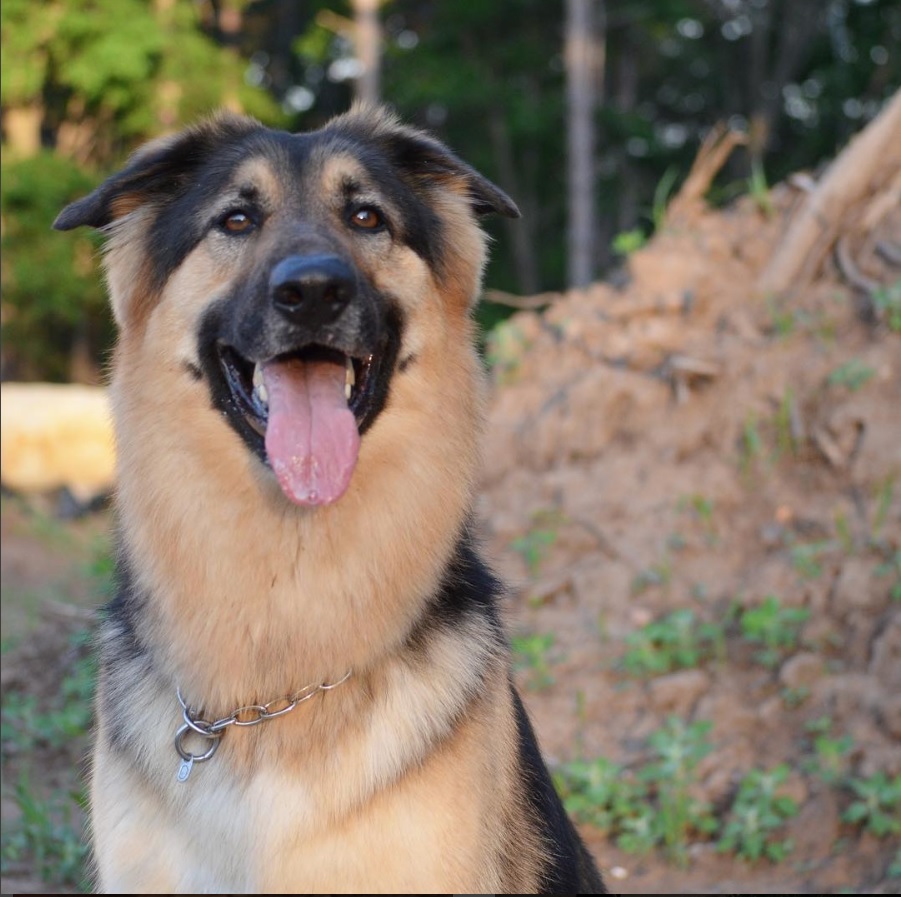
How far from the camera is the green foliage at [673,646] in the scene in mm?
5805

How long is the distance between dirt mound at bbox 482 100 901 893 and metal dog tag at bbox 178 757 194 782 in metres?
2.65

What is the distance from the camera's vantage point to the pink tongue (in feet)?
10.2

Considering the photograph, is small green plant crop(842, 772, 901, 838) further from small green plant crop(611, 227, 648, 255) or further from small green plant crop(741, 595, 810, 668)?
small green plant crop(611, 227, 648, 255)

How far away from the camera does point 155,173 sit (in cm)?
350

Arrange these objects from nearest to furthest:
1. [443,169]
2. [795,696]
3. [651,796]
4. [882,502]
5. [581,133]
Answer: [443,169] → [651,796] → [795,696] → [882,502] → [581,133]

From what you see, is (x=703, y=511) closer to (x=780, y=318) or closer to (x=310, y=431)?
(x=780, y=318)

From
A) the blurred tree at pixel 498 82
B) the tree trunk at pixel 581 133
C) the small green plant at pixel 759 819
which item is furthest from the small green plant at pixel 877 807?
the blurred tree at pixel 498 82

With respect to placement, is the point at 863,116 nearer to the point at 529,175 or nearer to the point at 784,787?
the point at 529,175

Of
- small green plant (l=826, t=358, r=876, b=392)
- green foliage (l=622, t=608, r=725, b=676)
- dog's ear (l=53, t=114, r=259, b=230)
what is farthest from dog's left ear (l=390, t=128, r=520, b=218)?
small green plant (l=826, t=358, r=876, b=392)

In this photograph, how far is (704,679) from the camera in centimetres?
570

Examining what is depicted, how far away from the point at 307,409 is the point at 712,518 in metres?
3.79

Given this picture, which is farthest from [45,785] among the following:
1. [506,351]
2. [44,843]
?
[506,351]

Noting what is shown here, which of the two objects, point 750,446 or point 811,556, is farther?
point 750,446

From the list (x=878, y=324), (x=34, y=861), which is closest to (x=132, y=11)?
(x=878, y=324)
